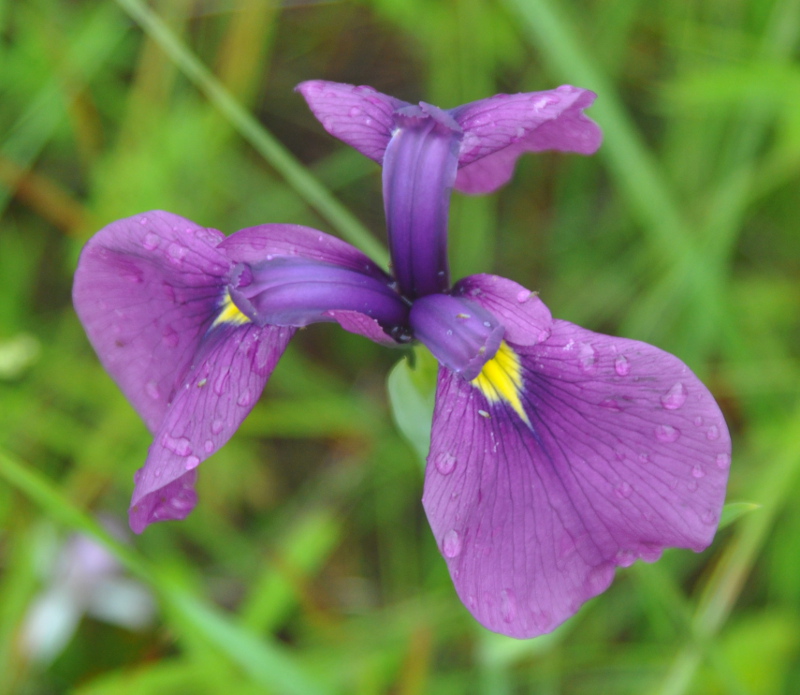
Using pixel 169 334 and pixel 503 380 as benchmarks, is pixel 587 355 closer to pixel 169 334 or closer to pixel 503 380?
pixel 503 380

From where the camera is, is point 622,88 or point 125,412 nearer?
point 125,412

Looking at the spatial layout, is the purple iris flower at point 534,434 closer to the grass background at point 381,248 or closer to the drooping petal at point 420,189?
the drooping petal at point 420,189

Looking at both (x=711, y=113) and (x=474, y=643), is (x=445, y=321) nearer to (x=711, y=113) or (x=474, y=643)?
(x=474, y=643)

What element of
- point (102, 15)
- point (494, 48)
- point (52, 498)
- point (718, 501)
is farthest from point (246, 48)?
point (718, 501)

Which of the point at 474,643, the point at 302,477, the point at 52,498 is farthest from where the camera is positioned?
the point at 302,477

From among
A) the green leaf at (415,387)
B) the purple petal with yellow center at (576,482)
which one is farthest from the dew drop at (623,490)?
the green leaf at (415,387)

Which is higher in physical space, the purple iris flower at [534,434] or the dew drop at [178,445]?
the dew drop at [178,445]
